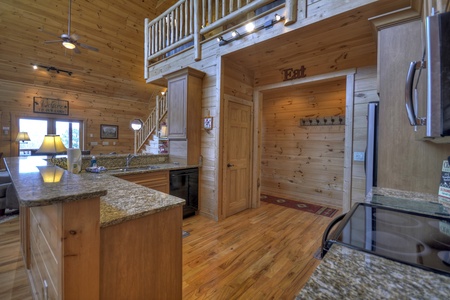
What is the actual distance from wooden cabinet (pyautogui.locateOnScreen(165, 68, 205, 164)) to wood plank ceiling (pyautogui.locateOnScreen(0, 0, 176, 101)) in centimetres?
282

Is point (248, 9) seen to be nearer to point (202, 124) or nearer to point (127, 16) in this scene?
point (202, 124)

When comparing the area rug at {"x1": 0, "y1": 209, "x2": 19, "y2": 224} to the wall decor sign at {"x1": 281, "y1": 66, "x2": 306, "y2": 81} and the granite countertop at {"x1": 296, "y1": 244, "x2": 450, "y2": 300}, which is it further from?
the wall decor sign at {"x1": 281, "y1": 66, "x2": 306, "y2": 81}

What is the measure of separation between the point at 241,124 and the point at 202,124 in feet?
2.33

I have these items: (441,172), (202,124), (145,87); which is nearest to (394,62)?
(441,172)

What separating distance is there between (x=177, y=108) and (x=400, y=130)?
3.06 meters

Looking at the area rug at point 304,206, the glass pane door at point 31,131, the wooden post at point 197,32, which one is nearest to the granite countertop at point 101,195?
the wooden post at point 197,32

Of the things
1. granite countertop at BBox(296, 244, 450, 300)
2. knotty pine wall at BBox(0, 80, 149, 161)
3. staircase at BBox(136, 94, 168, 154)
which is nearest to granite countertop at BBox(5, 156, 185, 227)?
granite countertop at BBox(296, 244, 450, 300)

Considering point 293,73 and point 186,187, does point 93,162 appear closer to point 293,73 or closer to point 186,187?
point 186,187

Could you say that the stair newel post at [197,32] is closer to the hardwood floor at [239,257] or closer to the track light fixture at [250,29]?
the track light fixture at [250,29]

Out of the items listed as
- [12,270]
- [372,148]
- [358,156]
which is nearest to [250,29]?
[372,148]

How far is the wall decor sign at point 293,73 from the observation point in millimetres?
3435

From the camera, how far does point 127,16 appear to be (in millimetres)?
5723

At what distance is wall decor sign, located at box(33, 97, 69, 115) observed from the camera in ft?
21.1

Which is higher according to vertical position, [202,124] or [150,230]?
[202,124]
